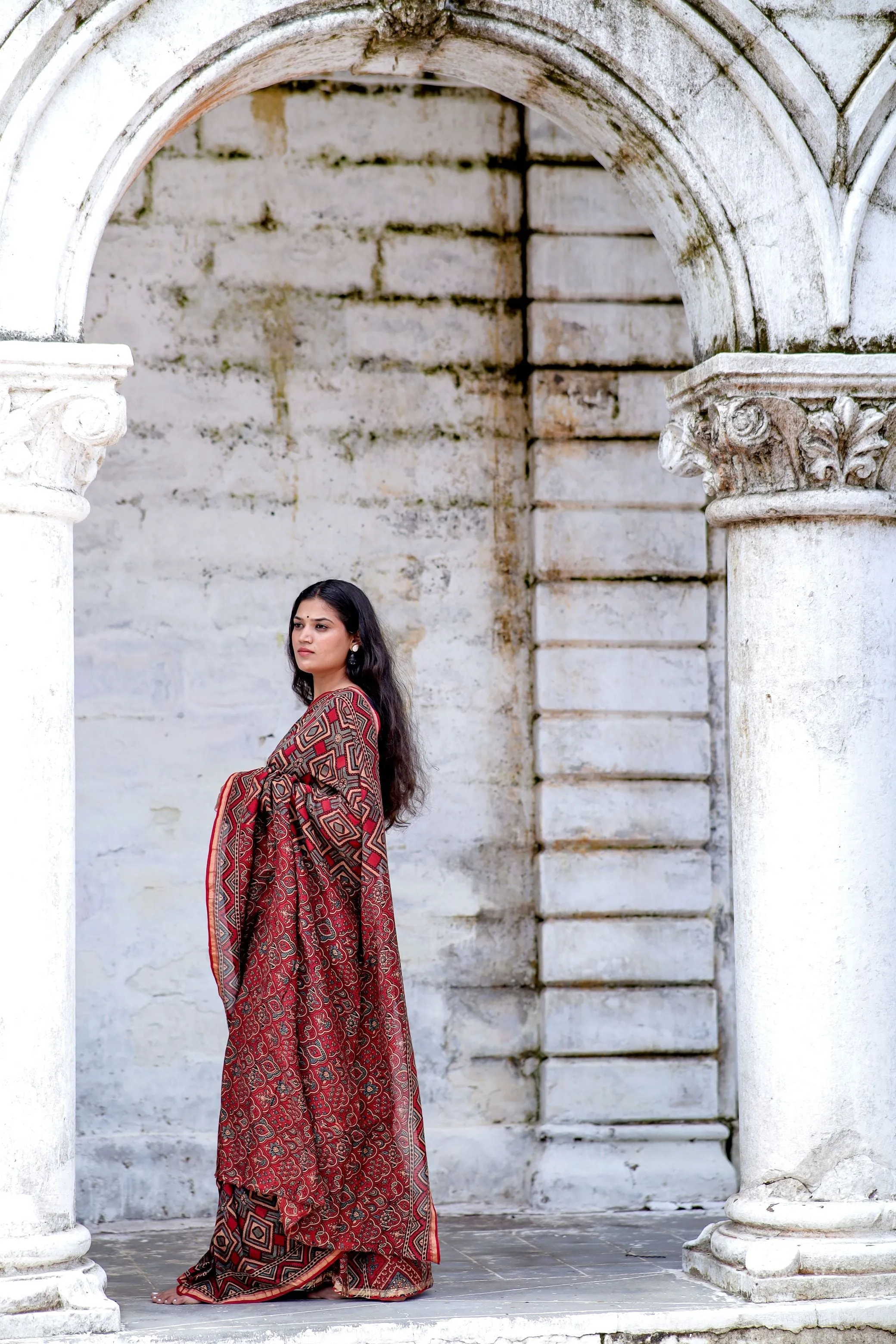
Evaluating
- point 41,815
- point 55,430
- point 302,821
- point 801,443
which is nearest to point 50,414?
point 55,430

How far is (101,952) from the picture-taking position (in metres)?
6.13

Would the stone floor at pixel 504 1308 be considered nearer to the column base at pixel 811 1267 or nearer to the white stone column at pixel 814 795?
the column base at pixel 811 1267

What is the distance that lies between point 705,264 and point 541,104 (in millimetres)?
666

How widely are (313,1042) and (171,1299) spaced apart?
2.42 feet

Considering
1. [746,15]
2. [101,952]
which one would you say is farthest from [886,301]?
[101,952]

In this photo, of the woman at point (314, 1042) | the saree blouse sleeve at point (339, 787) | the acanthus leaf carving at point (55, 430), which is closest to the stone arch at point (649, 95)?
the acanthus leaf carving at point (55, 430)

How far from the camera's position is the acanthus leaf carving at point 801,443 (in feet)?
15.3

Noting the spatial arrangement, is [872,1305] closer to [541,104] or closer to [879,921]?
[879,921]

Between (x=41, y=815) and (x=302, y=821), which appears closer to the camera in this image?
(x=41, y=815)

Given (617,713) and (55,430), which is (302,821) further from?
(617,713)

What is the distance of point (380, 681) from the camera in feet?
16.0

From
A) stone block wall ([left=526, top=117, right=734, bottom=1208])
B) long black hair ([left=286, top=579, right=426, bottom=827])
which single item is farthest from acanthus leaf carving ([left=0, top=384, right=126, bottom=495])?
stone block wall ([left=526, top=117, right=734, bottom=1208])

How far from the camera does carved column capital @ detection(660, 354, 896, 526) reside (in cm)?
465

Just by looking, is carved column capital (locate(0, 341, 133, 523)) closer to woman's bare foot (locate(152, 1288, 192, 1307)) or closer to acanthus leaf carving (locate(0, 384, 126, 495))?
acanthus leaf carving (locate(0, 384, 126, 495))
